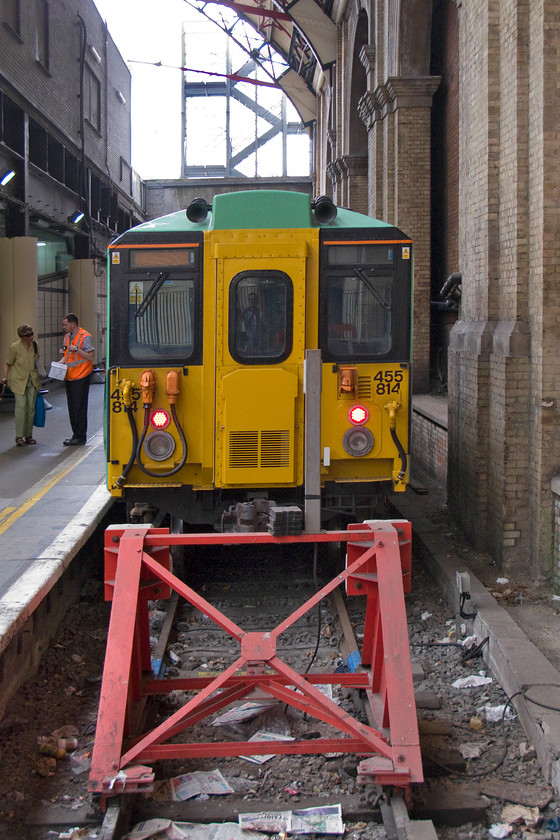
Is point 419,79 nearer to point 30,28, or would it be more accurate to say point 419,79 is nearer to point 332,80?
point 30,28

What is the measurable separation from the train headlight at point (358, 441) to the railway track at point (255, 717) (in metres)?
1.22

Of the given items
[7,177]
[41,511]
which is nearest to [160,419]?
[41,511]

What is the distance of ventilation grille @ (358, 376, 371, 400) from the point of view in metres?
7.05

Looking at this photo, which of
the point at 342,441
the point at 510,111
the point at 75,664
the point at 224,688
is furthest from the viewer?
the point at 510,111

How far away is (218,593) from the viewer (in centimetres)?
789

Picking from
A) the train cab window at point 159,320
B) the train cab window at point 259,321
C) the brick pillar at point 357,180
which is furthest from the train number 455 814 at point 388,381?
the brick pillar at point 357,180

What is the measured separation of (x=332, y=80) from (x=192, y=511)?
2220 cm

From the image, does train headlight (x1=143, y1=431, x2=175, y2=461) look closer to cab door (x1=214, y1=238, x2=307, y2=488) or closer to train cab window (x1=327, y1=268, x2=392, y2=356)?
cab door (x1=214, y1=238, x2=307, y2=488)

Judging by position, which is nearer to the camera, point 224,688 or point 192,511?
point 224,688

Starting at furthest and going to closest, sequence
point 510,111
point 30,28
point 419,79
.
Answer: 1. point 30,28
2. point 419,79
3. point 510,111

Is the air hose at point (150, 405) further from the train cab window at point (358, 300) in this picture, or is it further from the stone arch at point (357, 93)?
the stone arch at point (357, 93)

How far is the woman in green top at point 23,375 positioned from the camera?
12.4 metres

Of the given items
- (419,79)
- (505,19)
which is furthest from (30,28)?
(505,19)

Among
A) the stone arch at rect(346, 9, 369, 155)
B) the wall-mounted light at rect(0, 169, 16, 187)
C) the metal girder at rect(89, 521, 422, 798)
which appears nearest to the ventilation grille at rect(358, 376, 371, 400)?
the metal girder at rect(89, 521, 422, 798)
